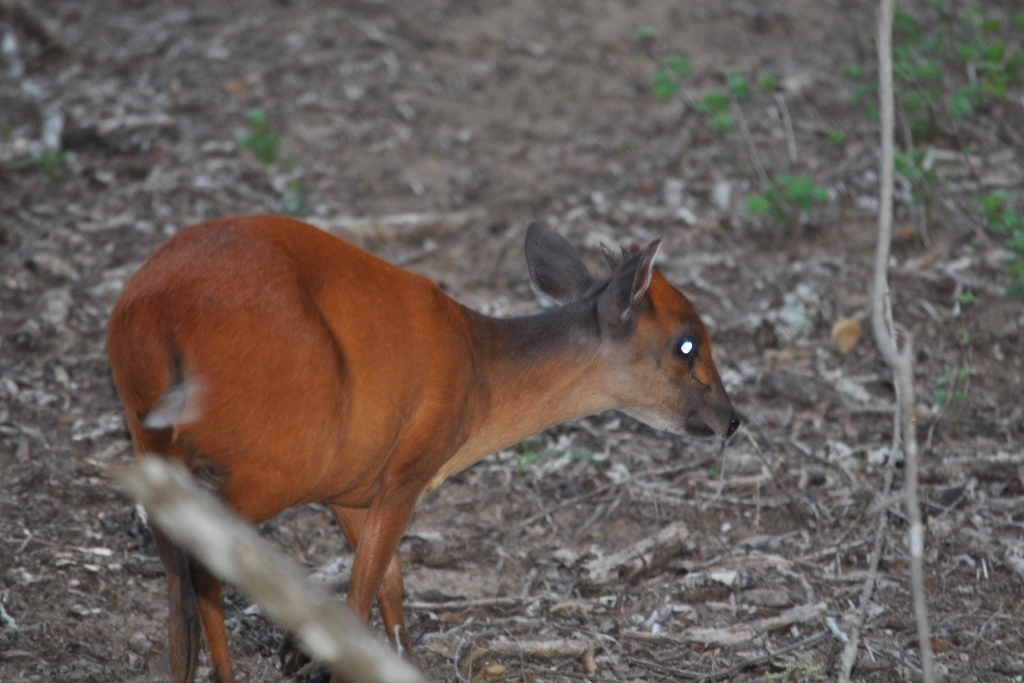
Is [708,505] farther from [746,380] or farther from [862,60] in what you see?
[862,60]

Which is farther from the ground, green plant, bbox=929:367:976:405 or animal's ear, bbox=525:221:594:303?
animal's ear, bbox=525:221:594:303

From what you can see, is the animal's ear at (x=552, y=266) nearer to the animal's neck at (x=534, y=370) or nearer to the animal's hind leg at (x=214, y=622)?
the animal's neck at (x=534, y=370)

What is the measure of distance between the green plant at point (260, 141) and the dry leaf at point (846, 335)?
4.08m

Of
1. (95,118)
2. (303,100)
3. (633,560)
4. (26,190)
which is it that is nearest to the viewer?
(633,560)

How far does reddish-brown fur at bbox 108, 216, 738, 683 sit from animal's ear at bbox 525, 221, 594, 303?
9 centimetres

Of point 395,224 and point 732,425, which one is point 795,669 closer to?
point 732,425

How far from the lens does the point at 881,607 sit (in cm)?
505

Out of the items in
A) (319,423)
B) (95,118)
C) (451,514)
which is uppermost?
(319,423)

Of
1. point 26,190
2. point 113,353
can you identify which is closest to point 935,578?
point 113,353

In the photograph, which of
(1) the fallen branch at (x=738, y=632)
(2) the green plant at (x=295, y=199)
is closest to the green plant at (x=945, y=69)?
(1) the fallen branch at (x=738, y=632)

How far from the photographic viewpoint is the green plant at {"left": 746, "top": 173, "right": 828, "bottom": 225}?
7328 millimetres

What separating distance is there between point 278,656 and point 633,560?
1.66 meters

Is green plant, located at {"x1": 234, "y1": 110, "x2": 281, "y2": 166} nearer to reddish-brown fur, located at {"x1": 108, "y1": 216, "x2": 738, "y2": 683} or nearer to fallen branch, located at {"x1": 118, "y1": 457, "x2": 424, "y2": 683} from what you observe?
reddish-brown fur, located at {"x1": 108, "y1": 216, "x2": 738, "y2": 683}

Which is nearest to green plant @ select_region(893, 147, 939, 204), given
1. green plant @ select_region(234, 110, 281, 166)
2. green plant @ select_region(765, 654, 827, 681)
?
green plant @ select_region(765, 654, 827, 681)
